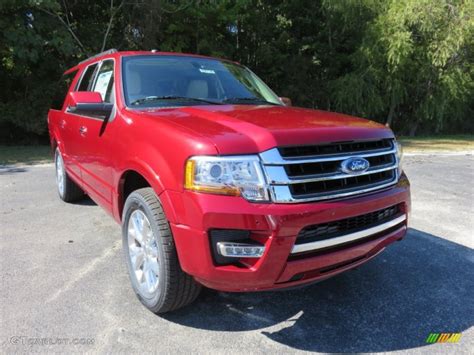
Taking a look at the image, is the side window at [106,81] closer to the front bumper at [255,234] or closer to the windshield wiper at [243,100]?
the windshield wiper at [243,100]

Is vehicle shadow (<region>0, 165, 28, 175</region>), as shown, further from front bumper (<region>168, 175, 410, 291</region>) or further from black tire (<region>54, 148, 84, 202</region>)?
front bumper (<region>168, 175, 410, 291</region>)

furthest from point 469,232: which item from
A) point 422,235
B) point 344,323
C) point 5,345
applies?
point 5,345

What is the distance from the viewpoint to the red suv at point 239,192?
2.17 metres

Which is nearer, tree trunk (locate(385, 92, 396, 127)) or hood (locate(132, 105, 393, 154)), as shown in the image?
hood (locate(132, 105, 393, 154))

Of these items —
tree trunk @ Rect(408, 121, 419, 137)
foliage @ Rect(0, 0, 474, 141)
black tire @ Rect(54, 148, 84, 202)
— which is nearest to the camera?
black tire @ Rect(54, 148, 84, 202)

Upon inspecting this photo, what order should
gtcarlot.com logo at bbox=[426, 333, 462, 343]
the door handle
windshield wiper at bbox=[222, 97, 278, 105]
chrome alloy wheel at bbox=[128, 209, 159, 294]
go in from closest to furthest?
1. gtcarlot.com logo at bbox=[426, 333, 462, 343]
2. chrome alloy wheel at bbox=[128, 209, 159, 294]
3. windshield wiper at bbox=[222, 97, 278, 105]
4. the door handle

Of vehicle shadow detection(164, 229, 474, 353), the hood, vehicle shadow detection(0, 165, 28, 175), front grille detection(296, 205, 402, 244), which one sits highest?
the hood

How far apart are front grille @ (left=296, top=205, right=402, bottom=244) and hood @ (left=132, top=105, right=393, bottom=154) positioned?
1.65 ft

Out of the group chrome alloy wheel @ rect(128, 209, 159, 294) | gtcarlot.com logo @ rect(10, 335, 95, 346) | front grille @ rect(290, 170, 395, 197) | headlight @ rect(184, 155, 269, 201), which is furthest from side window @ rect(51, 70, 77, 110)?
front grille @ rect(290, 170, 395, 197)

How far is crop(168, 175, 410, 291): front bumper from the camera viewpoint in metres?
2.13

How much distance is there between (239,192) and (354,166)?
0.80m

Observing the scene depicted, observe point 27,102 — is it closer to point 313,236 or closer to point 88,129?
point 88,129

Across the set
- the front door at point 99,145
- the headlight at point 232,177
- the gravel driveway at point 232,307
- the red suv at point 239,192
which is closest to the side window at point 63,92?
the front door at point 99,145

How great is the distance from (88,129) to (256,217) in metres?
2.37
